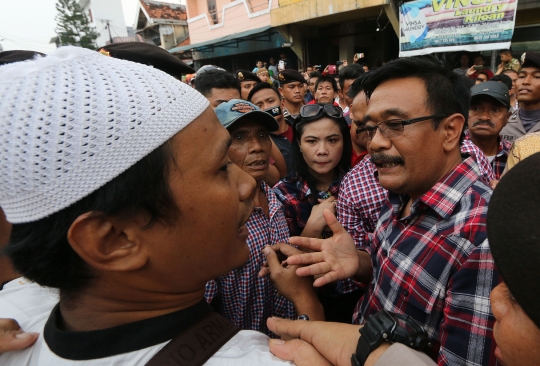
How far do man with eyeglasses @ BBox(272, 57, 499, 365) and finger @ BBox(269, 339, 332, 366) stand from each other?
0.13 m

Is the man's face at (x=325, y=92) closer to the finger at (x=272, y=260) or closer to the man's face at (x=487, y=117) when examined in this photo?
the man's face at (x=487, y=117)

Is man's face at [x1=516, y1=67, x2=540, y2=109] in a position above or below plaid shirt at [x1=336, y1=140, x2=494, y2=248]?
above

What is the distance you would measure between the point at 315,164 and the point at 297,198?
0.33 m

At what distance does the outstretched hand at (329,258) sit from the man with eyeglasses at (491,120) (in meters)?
2.51

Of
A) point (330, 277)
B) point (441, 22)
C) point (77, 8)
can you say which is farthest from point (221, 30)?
point (77, 8)

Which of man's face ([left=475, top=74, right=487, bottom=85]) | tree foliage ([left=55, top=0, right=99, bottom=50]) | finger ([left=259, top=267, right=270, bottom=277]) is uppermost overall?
tree foliage ([left=55, top=0, right=99, bottom=50])

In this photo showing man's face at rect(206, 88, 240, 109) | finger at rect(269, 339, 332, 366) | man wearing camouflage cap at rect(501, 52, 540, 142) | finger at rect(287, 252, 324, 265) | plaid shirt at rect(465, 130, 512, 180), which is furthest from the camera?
man wearing camouflage cap at rect(501, 52, 540, 142)

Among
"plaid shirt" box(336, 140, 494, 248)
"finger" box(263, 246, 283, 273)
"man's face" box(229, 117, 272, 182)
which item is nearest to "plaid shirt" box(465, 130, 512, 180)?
"plaid shirt" box(336, 140, 494, 248)

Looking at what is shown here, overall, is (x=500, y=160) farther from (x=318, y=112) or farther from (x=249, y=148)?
(x=249, y=148)

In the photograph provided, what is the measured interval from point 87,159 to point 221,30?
20318 mm

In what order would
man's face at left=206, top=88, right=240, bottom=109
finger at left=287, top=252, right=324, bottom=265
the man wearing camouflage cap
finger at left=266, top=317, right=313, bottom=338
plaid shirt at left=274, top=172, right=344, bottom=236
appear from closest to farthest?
1. finger at left=266, top=317, right=313, bottom=338
2. finger at left=287, top=252, right=324, bottom=265
3. plaid shirt at left=274, top=172, right=344, bottom=236
4. man's face at left=206, top=88, right=240, bottom=109
5. the man wearing camouflage cap

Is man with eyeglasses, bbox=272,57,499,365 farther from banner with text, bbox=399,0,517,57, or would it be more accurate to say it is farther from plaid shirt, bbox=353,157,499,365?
banner with text, bbox=399,0,517,57

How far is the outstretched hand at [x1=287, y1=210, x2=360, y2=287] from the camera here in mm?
1435

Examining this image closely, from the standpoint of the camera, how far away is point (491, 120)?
3.33 metres
